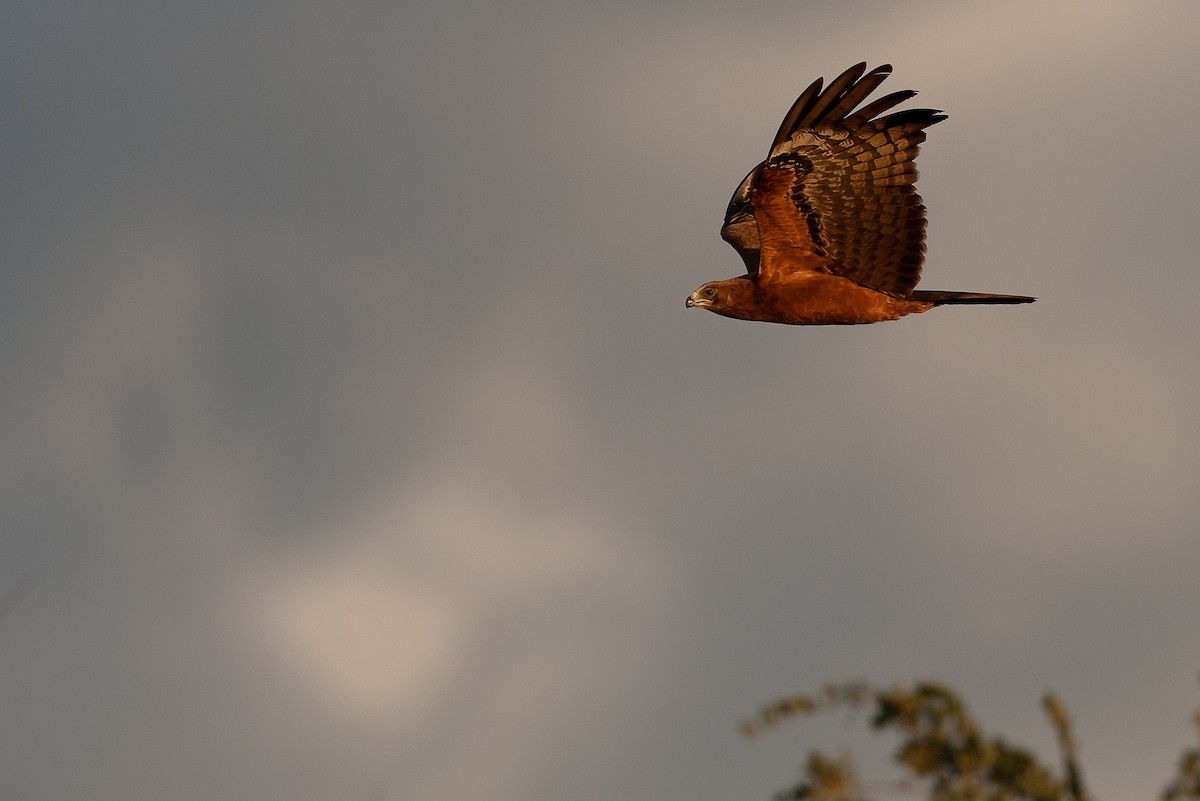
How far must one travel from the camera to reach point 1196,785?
3.09 metres

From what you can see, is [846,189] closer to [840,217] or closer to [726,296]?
[840,217]

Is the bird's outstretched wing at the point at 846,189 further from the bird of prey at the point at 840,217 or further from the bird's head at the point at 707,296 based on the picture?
the bird's head at the point at 707,296

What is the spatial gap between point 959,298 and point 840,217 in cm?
117

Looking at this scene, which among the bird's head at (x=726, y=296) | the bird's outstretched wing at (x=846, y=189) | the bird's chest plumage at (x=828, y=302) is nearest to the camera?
the bird's outstretched wing at (x=846, y=189)

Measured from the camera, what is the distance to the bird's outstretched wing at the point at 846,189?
10734mm

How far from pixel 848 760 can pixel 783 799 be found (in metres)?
0.20

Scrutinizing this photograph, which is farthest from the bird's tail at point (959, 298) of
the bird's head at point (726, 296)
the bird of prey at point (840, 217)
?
the bird's head at point (726, 296)

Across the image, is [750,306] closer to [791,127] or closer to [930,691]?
[791,127]

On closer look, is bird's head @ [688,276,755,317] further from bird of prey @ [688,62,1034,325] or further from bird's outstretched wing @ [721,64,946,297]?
bird's outstretched wing @ [721,64,946,297]

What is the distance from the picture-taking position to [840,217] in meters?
11.0

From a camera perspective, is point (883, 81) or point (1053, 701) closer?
point (1053, 701)

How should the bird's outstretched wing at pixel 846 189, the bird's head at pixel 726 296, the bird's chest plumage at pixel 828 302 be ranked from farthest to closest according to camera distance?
the bird's head at pixel 726 296 < the bird's chest plumage at pixel 828 302 < the bird's outstretched wing at pixel 846 189

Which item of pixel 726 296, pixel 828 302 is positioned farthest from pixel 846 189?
pixel 726 296

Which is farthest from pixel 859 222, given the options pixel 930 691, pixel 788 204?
pixel 930 691
